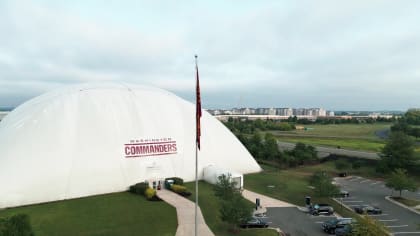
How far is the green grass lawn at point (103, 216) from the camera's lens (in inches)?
859

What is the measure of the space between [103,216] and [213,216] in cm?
939

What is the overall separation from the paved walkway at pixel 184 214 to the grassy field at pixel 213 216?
23.2 inches

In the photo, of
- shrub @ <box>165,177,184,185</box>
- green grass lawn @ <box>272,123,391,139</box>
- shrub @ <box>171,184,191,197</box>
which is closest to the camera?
shrub @ <box>171,184,191,197</box>

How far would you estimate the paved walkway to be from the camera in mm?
21859

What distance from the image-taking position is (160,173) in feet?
116

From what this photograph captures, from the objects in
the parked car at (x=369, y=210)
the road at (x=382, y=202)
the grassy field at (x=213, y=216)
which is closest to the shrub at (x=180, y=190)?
the grassy field at (x=213, y=216)

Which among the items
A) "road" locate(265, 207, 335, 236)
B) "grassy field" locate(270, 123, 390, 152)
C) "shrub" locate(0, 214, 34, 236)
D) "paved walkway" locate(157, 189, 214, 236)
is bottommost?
"road" locate(265, 207, 335, 236)

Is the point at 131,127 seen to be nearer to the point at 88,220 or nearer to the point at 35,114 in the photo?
the point at 35,114

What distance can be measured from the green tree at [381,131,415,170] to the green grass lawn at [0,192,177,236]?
33.8 meters

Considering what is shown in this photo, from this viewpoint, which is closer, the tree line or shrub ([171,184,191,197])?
shrub ([171,184,191,197])

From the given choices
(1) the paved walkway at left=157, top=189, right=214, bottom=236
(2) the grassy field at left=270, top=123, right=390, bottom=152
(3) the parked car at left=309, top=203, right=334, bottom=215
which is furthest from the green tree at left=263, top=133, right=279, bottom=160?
(1) the paved walkway at left=157, top=189, right=214, bottom=236

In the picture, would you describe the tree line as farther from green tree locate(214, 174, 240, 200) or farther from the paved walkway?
green tree locate(214, 174, 240, 200)

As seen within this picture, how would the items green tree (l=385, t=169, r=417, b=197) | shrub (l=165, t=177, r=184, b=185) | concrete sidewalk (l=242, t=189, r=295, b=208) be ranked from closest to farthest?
concrete sidewalk (l=242, t=189, r=295, b=208) < green tree (l=385, t=169, r=417, b=197) < shrub (l=165, t=177, r=184, b=185)

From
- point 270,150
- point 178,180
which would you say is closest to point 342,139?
point 270,150
